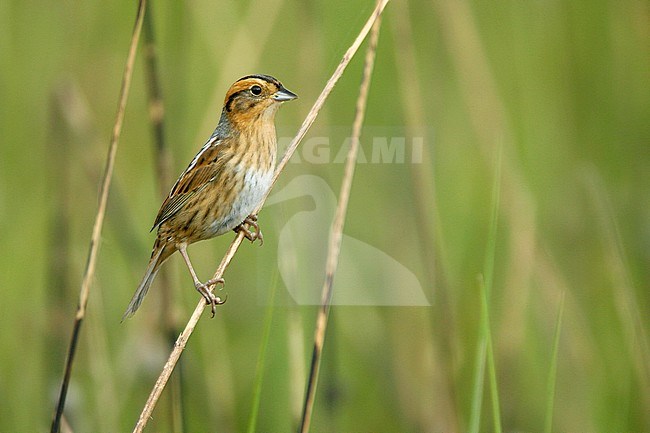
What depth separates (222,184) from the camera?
3014 millimetres

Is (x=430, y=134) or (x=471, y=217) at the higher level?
(x=430, y=134)

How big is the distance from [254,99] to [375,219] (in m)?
2.11

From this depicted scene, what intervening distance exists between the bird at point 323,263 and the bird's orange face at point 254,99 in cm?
47

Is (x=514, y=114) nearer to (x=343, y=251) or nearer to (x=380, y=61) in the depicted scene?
(x=380, y=61)

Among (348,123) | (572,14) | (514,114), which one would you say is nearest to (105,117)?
(348,123)

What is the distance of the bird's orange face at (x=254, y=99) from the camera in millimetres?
2748

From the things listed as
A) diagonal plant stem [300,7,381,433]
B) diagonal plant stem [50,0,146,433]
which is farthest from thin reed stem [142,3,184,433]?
diagonal plant stem [300,7,381,433]

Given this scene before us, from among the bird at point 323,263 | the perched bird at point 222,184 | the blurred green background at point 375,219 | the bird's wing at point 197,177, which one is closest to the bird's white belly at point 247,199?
the perched bird at point 222,184

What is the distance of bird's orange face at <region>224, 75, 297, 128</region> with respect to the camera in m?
2.75

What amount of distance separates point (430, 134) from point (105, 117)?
71.4 inches

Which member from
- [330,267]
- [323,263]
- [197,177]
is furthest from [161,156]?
[323,263]

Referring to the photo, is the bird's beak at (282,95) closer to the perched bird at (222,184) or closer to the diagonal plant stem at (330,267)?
the perched bird at (222,184)

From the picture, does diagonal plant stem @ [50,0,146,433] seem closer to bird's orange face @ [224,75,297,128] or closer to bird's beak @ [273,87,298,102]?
bird's orange face @ [224,75,297,128]

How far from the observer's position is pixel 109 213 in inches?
144
